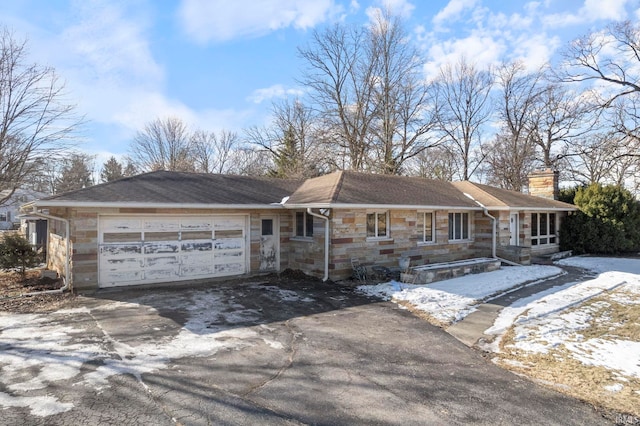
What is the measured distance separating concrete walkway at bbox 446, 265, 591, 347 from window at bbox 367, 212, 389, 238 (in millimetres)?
4129

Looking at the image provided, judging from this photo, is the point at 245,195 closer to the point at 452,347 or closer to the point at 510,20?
the point at 452,347

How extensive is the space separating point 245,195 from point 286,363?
7.90 metres

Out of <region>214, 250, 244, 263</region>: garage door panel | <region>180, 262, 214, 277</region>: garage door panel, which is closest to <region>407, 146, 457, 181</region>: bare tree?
<region>214, 250, 244, 263</region>: garage door panel

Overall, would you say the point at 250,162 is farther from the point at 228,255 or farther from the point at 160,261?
the point at 160,261

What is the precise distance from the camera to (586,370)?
202 inches

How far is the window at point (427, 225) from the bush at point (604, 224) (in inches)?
348

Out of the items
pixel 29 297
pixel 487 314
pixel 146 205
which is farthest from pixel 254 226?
pixel 487 314

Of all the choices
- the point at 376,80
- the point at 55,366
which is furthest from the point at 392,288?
the point at 376,80

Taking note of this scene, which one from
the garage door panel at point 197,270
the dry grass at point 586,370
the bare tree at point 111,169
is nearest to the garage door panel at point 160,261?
the garage door panel at point 197,270

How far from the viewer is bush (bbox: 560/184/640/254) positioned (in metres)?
17.7

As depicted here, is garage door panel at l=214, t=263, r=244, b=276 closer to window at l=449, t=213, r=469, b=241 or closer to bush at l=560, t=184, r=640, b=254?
window at l=449, t=213, r=469, b=241

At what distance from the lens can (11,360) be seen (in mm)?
5117

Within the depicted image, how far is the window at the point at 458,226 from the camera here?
15.0m

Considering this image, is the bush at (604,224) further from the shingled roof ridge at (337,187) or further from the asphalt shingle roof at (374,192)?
the shingled roof ridge at (337,187)
